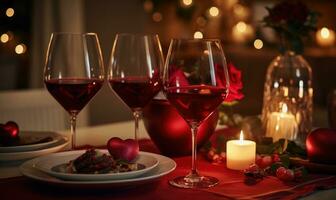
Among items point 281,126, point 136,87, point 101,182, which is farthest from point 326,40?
point 101,182

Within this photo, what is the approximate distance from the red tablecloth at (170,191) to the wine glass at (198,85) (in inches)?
1.4

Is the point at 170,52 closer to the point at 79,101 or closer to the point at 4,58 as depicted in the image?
the point at 79,101

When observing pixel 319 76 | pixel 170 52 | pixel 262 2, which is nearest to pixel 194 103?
pixel 170 52

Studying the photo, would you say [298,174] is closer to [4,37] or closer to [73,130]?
[73,130]

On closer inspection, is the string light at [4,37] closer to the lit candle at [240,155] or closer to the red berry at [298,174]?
the lit candle at [240,155]

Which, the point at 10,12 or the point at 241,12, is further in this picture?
the point at 241,12

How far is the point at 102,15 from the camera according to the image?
3994 millimetres

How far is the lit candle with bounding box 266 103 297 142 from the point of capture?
1.38 m

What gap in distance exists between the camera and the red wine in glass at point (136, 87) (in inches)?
44.5

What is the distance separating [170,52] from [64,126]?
2394mm

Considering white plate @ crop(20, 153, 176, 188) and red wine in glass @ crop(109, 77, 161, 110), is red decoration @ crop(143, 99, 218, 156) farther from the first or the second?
Answer: white plate @ crop(20, 153, 176, 188)

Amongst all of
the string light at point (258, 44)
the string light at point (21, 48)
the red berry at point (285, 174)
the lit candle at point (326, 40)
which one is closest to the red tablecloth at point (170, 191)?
the red berry at point (285, 174)

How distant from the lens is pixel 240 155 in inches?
44.5

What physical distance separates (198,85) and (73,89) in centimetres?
26
